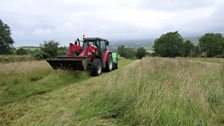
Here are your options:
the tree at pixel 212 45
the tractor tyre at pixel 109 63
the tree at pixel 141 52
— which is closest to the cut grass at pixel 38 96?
the tractor tyre at pixel 109 63

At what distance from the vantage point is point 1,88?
9.09m

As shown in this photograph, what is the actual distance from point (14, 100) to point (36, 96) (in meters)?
0.67

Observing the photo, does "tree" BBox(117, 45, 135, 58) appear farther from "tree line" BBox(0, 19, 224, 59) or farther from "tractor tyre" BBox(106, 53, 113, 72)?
"tractor tyre" BBox(106, 53, 113, 72)

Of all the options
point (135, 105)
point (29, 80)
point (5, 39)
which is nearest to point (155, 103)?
point (135, 105)

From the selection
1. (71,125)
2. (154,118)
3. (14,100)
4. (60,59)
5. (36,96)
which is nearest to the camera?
(71,125)

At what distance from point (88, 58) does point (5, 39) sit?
1891 inches

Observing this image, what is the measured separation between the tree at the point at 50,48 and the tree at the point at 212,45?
42.0m

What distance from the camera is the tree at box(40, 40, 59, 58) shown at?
97.4ft

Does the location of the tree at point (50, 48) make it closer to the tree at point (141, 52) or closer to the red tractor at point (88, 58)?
the red tractor at point (88, 58)

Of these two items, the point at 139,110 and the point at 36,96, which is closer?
the point at 139,110

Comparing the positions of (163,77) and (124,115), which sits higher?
(163,77)

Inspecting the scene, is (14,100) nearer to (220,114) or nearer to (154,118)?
(154,118)

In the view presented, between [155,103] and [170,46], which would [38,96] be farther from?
[170,46]

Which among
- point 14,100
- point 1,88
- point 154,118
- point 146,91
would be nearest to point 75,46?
point 1,88
